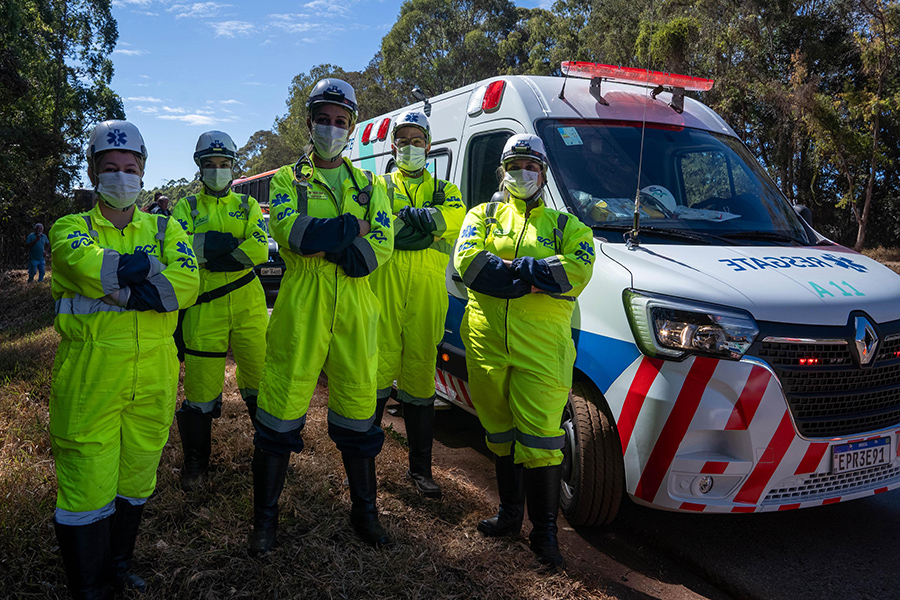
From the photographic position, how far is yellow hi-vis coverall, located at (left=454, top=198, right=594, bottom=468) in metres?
3.13

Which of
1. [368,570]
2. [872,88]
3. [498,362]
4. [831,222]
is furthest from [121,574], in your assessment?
[831,222]

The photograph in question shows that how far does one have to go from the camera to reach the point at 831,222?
26.5 m

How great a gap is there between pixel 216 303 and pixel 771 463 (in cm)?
321

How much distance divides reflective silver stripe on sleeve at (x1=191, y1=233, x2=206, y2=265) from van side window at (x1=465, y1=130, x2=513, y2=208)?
190 cm

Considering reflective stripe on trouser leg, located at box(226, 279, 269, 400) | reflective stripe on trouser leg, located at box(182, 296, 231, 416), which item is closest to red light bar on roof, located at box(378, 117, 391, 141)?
reflective stripe on trouser leg, located at box(226, 279, 269, 400)

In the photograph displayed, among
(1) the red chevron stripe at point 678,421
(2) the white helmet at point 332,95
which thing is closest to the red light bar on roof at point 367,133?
(2) the white helmet at point 332,95

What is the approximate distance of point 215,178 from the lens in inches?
167

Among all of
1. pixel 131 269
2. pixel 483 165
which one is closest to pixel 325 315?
pixel 131 269

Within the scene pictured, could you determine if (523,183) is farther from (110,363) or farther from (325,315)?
(110,363)

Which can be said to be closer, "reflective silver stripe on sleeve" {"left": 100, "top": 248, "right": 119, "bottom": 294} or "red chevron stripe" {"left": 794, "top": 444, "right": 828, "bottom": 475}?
"reflective silver stripe on sleeve" {"left": 100, "top": 248, "right": 119, "bottom": 294}

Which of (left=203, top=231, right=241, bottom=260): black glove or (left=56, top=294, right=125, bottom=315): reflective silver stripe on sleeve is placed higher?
(left=203, top=231, right=241, bottom=260): black glove

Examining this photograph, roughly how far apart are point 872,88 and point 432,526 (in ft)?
79.4

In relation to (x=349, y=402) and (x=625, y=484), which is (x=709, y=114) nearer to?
(x=625, y=484)

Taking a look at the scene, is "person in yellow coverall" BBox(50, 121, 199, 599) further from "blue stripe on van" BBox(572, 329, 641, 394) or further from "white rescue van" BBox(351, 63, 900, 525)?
"white rescue van" BBox(351, 63, 900, 525)
